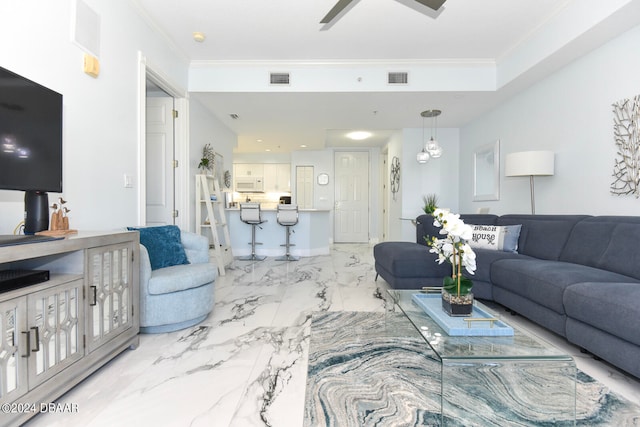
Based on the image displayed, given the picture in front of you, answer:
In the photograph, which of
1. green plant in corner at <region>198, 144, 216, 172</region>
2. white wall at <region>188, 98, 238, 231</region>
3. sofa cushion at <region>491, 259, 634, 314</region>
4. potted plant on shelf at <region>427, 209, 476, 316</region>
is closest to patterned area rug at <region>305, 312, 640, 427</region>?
potted plant on shelf at <region>427, 209, 476, 316</region>

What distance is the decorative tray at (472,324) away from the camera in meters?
1.47

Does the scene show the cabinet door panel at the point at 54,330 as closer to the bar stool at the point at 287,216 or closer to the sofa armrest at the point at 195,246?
the sofa armrest at the point at 195,246

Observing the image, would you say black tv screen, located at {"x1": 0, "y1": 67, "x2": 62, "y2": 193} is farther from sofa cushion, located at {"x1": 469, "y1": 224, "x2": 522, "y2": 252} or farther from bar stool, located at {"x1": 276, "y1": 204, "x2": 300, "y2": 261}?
bar stool, located at {"x1": 276, "y1": 204, "x2": 300, "y2": 261}

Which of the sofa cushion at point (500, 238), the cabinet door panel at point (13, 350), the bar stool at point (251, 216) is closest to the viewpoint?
the cabinet door panel at point (13, 350)

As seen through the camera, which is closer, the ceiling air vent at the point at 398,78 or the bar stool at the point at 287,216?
the ceiling air vent at the point at 398,78

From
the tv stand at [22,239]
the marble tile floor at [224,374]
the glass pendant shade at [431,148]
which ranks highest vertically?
the glass pendant shade at [431,148]

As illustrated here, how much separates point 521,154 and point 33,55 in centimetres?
424

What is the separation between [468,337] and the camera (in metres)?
1.44

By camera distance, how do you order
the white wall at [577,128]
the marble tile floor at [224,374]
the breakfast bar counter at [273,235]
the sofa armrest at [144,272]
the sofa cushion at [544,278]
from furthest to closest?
the breakfast bar counter at [273,235] → the white wall at [577,128] → the sofa armrest at [144,272] → the sofa cushion at [544,278] → the marble tile floor at [224,374]

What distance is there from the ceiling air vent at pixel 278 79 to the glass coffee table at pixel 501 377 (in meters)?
3.29

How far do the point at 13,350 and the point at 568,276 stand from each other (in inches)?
121

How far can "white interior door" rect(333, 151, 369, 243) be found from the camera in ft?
27.8

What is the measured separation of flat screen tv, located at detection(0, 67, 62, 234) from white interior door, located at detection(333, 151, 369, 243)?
276 inches

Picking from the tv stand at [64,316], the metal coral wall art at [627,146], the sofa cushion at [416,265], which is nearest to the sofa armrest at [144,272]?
the tv stand at [64,316]
